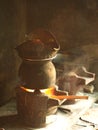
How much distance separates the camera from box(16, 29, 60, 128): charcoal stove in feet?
13.7

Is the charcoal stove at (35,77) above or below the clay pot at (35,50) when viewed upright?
below

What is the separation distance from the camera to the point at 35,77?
4152mm

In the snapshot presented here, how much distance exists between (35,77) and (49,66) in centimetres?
23

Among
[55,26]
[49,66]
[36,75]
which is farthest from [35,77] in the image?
[55,26]

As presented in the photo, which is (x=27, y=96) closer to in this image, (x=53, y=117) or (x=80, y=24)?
(x=53, y=117)

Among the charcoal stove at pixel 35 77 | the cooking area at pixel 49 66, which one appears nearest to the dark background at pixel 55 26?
the cooking area at pixel 49 66

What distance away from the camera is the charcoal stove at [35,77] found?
4164 millimetres

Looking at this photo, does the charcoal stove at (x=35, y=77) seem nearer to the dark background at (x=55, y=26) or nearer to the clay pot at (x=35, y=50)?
the clay pot at (x=35, y=50)

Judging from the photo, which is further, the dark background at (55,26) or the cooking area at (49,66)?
the dark background at (55,26)

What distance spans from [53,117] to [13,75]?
1256 millimetres

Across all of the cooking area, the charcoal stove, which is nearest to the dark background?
the cooking area

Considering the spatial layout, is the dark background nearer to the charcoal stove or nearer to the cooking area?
the cooking area

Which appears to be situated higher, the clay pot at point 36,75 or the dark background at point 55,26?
the dark background at point 55,26

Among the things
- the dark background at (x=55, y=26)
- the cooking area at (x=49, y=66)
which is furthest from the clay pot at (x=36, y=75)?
the dark background at (x=55, y=26)
